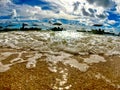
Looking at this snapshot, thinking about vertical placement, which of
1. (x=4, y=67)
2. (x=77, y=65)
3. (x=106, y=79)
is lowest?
(x=106, y=79)

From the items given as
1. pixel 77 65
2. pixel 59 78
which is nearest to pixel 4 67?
pixel 59 78

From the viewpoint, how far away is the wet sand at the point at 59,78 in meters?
21.5

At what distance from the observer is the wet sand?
21547 mm

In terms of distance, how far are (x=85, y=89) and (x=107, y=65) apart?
30.1ft

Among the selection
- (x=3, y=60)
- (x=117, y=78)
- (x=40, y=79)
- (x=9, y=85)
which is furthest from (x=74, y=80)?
(x=3, y=60)

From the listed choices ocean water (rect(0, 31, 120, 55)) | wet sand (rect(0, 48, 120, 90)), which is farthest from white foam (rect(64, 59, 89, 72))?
ocean water (rect(0, 31, 120, 55))

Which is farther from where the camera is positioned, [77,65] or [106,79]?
[77,65]

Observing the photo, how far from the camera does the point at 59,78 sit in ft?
76.4

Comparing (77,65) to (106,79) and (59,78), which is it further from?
(59,78)

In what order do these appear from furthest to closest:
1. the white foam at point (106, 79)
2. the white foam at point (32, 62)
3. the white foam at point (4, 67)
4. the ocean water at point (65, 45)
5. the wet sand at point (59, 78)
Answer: the ocean water at point (65, 45) < the white foam at point (32, 62) < the white foam at point (4, 67) < the white foam at point (106, 79) < the wet sand at point (59, 78)

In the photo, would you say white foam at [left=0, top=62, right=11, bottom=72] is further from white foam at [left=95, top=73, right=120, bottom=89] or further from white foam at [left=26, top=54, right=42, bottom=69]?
white foam at [left=95, top=73, right=120, bottom=89]

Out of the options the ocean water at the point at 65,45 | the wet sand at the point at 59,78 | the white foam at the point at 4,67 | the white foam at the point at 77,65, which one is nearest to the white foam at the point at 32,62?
the wet sand at the point at 59,78

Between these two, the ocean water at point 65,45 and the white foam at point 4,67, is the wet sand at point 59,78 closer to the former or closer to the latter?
the white foam at point 4,67

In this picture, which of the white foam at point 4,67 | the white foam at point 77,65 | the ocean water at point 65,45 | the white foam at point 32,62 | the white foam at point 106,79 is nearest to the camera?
the white foam at point 106,79
